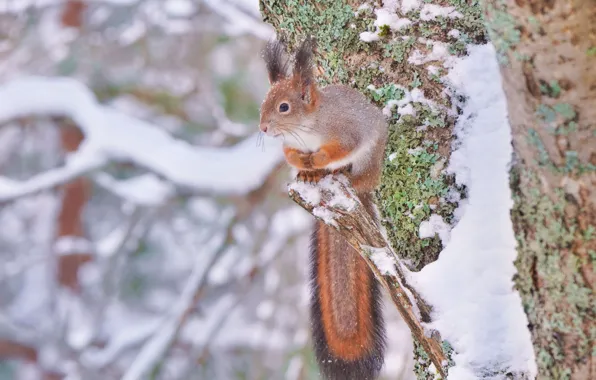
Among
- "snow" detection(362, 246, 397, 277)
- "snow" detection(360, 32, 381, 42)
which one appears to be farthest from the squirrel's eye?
"snow" detection(362, 246, 397, 277)

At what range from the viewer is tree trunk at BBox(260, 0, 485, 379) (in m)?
1.76

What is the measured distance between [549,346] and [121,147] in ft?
14.6

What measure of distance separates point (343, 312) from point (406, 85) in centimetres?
62

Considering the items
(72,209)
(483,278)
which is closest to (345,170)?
(483,278)

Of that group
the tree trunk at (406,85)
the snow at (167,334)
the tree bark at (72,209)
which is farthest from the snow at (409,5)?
the tree bark at (72,209)

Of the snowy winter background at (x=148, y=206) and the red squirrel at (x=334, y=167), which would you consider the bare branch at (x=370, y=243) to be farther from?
the snowy winter background at (x=148, y=206)

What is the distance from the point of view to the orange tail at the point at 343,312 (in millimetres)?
1849

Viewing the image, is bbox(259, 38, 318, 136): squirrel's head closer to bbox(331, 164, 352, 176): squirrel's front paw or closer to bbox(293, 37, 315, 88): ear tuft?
bbox(293, 37, 315, 88): ear tuft

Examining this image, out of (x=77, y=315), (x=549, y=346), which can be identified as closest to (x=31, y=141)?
(x=77, y=315)

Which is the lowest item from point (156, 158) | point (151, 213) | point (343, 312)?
point (151, 213)

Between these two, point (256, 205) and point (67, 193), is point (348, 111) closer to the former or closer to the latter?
point (256, 205)

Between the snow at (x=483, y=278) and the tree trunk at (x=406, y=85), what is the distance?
0.31 ft

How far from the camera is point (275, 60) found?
2352 mm

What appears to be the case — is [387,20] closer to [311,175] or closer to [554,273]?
[311,175]
